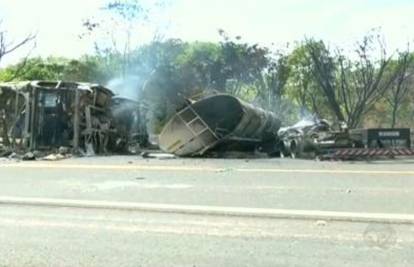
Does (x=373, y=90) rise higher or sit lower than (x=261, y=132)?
higher

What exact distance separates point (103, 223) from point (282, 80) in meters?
38.0

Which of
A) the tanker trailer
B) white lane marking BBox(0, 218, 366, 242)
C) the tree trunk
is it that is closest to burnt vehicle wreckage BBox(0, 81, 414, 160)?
the tanker trailer

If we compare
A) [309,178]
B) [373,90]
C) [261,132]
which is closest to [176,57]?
[373,90]

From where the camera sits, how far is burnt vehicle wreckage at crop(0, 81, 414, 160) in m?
Result: 22.5

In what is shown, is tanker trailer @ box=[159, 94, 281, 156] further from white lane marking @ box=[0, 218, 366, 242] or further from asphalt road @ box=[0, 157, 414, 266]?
white lane marking @ box=[0, 218, 366, 242]

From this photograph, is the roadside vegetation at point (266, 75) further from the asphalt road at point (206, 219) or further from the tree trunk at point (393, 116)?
the asphalt road at point (206, 219)

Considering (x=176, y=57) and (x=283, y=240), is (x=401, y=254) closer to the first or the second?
(x=283, y=240)

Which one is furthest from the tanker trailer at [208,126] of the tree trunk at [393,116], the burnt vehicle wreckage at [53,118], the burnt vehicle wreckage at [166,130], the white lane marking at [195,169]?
the tree trunk at [393,116]

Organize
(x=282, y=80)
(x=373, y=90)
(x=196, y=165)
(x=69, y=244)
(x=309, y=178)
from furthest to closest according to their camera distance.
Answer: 1. (x=282, y=80)
2. (x=373, y=90)
3. (x=196, y=165)
4. (x=309, y=178)
5. (x=69, y=244)

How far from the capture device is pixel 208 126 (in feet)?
73.0

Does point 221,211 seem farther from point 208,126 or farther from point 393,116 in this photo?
point 393,116

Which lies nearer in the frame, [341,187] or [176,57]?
[341,187]

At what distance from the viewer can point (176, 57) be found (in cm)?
4884

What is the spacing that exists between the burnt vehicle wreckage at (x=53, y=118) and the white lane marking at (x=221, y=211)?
41.3 ft
